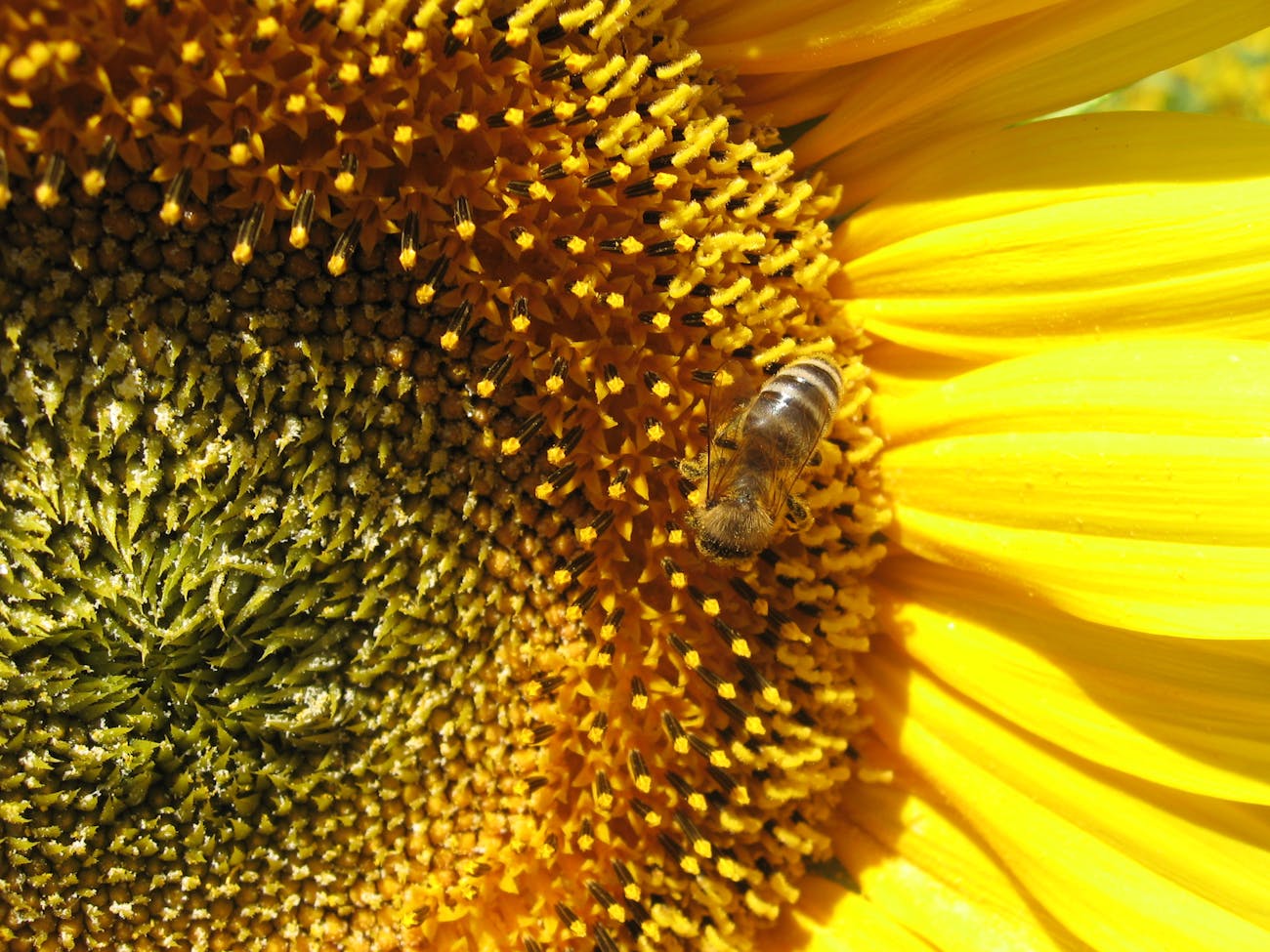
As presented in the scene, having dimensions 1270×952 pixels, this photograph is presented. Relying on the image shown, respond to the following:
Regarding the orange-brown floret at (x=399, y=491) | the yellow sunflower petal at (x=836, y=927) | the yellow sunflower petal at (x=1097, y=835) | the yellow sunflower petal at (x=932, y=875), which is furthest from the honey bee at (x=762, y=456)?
the yellow sunflower petal at (x=836, y=927)

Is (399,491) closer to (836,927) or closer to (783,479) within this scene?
(783,479)

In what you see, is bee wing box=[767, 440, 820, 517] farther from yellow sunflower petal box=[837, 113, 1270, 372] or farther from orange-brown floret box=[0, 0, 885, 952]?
yellow sunflower petal box=[837, 113, 1270, 372]

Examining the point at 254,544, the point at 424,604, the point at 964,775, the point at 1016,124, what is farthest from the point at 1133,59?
the point at 254,544

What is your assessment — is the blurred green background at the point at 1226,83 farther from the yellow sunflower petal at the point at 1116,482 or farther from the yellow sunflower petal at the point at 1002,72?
the yellow sunflower petal at the point at 1116,482

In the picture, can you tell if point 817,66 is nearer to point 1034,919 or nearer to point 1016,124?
point 1016,124

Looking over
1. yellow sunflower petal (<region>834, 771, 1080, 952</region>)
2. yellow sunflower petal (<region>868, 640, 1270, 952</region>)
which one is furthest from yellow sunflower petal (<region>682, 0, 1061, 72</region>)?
yellow sunflower petal (<region>834, 771, 1080, 952</region>)

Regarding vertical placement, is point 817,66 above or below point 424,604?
above
